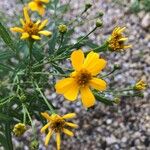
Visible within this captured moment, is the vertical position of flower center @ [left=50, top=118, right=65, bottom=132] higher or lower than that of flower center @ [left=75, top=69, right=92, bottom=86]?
lower

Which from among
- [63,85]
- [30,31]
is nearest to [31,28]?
[30,31]

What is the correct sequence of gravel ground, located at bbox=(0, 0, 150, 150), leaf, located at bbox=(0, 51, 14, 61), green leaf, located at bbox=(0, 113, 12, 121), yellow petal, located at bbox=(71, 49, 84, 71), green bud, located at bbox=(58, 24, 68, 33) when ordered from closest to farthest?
yellow petal, located at bbox=(71, 49, 84, 71) → green bud, located at bbox=(58, 24, 68, 33) → green leaf, located at bbox=(0, 113, 12, 121) → leaf, located at bbox=(0, 51, 14, 61) → gravel ground, located at bbox=(0, 0, 150, 150)

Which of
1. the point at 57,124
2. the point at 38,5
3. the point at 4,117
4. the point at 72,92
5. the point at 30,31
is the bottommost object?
the point at 57,124

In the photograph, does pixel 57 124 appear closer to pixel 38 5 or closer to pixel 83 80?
pixel 83 80

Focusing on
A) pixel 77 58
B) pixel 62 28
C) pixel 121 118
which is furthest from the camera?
pixel 121 118

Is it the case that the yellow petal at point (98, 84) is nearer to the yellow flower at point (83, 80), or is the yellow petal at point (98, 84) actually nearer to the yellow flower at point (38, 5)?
the yellow flower at point (83, 80)

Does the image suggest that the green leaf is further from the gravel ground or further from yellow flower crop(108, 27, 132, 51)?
the gravel ground

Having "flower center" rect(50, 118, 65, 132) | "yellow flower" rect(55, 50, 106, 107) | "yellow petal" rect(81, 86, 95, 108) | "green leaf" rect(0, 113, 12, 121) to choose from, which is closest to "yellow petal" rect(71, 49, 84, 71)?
Result: "yellow flower" rect(55, 50, 106, 107)

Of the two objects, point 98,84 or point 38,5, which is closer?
point 98,84
